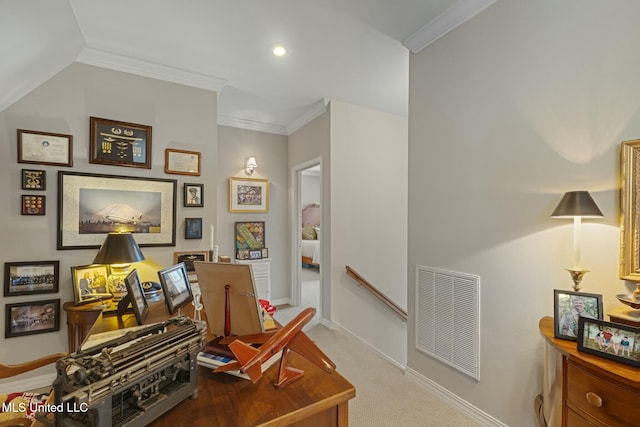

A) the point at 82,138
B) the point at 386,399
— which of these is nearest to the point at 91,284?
the point at 82,138

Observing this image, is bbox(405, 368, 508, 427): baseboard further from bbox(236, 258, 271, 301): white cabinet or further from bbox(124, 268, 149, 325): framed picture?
bbox(236, 258, 271, 301): white cabinet

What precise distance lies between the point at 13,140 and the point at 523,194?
3626mm

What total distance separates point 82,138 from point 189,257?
4.48 ft

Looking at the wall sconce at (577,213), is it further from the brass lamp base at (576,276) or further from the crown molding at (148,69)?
the crown molding at (148,69)

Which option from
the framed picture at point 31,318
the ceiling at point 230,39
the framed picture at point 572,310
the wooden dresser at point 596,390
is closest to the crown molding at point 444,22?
the ceiling at point 230,39

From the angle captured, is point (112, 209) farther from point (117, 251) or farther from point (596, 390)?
point (596, 390)

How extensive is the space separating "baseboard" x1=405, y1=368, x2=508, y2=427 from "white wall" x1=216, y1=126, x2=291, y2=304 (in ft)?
→ 8.37

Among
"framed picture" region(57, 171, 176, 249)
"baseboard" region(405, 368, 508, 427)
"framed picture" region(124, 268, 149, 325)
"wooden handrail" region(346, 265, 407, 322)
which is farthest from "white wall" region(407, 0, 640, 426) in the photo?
"framed picture" region(57, 171, 176, 249)

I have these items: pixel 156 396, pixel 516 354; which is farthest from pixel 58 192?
pixel 516 354

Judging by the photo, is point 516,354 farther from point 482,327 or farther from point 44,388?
point 44,388

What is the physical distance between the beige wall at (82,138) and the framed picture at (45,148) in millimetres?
43

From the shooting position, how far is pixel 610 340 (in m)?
1.07

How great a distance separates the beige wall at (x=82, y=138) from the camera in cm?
226

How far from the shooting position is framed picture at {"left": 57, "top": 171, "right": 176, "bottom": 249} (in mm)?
2426
